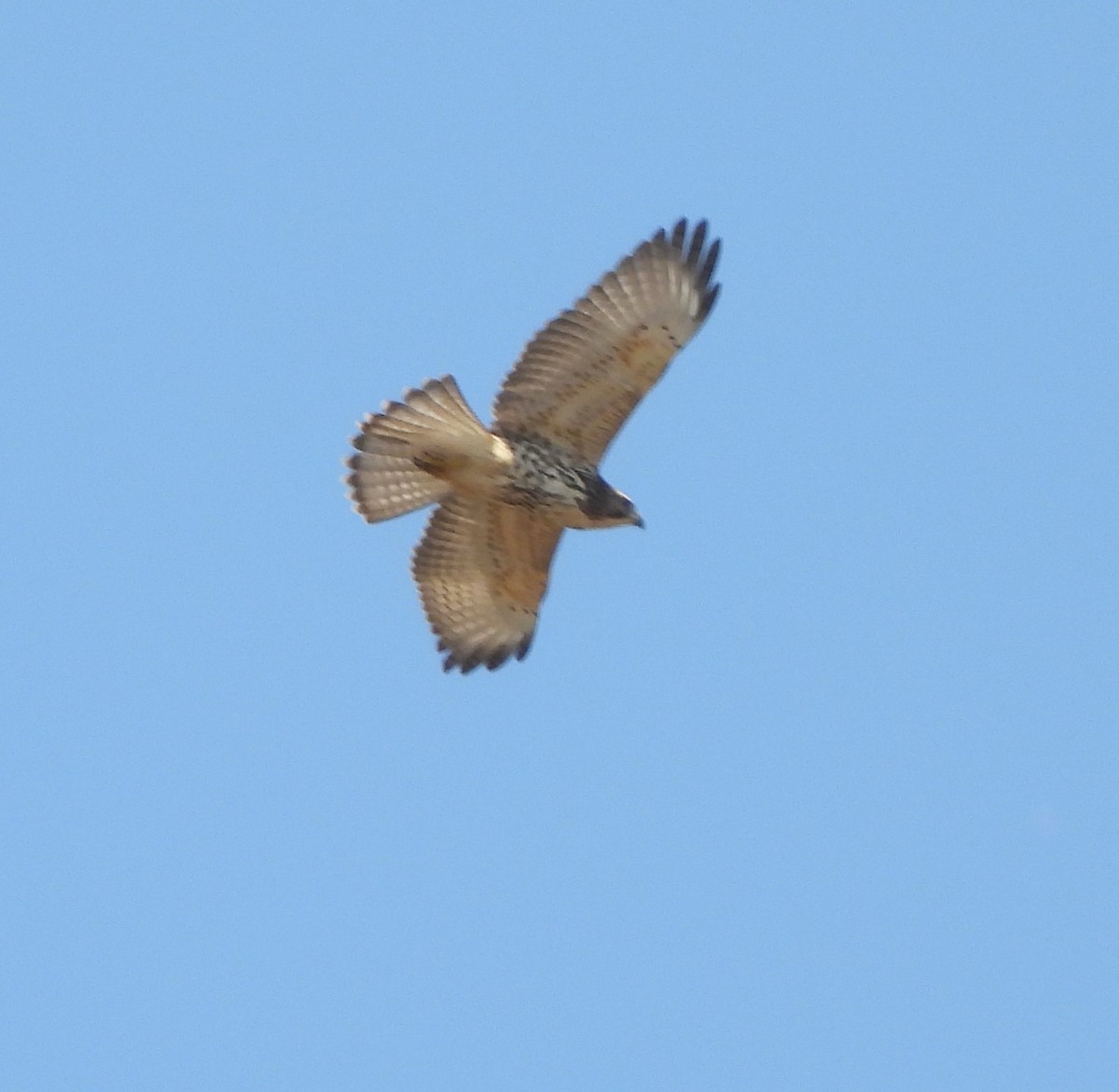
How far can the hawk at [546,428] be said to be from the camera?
40.5ft

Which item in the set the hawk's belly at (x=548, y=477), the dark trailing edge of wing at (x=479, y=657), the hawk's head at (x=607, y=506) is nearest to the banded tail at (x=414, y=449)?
the hawk's belly at (x=548, y=477)

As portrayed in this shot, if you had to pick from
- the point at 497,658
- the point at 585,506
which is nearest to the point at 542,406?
the point at 585,506

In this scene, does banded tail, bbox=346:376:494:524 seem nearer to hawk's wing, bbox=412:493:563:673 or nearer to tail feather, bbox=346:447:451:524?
tail feather, bbox=346:447:451:524

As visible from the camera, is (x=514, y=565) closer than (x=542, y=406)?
→ No

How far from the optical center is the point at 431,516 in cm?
1338

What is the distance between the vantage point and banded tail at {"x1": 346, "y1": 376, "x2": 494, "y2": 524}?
40.5 ft

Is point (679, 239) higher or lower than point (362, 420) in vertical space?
higher

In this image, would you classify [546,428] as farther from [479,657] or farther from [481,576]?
[479,657]

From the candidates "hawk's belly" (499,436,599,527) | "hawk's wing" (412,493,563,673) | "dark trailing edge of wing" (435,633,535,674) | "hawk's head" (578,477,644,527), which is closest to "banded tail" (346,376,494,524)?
"hawk's belly" (499,436,599,527)

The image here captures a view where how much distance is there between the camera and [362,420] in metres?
12.6

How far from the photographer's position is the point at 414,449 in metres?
12.6

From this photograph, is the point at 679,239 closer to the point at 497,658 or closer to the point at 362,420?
the point at 362,420

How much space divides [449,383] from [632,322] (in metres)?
0.90

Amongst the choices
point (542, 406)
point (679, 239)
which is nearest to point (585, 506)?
point (542, 406)
